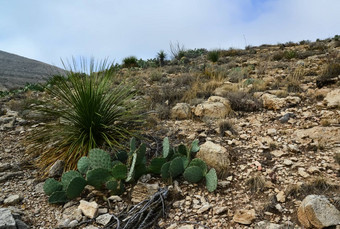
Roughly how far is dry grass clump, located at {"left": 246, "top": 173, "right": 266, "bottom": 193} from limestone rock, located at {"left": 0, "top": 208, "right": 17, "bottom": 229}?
2.24 m

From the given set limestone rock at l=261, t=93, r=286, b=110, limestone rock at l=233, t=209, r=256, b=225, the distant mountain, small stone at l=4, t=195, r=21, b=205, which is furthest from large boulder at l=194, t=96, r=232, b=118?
the distant mountain

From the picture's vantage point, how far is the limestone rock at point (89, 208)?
2393 millimetres

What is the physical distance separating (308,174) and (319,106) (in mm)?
1868

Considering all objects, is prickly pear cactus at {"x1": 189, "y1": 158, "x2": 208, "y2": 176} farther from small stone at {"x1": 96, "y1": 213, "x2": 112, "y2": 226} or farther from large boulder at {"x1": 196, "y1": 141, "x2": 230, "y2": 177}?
small stone at {"x1": 96, "y1": 213, "x2": 112, "y2": 226}

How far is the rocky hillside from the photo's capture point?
226 cm

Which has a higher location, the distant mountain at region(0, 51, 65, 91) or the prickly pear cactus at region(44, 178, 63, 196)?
the distant mountain at region(0, 51, 65, 91)

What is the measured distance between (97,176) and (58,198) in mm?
460

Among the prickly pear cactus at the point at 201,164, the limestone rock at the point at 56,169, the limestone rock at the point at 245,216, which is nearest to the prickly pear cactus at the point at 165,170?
the prickly pear cactus at the point at 201,164

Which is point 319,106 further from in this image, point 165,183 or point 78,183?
point 78,183

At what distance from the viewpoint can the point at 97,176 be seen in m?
2.66

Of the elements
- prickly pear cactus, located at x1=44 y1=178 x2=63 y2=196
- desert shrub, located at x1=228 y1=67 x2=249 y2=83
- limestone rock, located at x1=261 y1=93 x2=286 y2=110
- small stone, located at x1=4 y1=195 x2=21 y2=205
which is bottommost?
small stone, located at x1=4 y1=195 x2=21 y2=205

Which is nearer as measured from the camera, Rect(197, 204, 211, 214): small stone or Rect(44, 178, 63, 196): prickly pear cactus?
Rect(197, 204, 211, 214): small stone

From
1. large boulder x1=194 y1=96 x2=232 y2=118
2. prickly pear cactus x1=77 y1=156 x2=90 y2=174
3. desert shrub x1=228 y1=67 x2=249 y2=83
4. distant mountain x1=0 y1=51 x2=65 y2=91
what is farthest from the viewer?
distant mountain x1=0 y1=51 x2=65 y2=91

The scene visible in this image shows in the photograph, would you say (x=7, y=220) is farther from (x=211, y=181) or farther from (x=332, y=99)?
(x=332, y=99)
